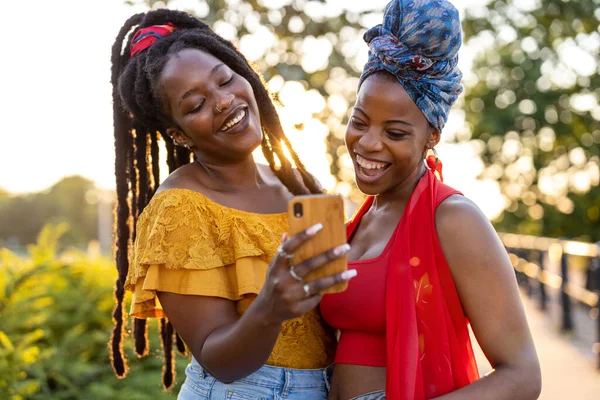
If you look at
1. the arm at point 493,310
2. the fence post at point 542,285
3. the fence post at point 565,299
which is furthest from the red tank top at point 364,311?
the fence post at point 542,285

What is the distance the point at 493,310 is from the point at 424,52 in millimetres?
820

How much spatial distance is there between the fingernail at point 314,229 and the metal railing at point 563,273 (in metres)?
6.84

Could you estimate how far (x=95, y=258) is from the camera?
7.98m

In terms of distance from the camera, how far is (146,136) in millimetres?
3035

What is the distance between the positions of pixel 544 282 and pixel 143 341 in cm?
1012

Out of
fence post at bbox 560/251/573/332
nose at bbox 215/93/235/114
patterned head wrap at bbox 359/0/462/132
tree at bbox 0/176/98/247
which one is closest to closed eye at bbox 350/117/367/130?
patterned head wrap at bbox 359/0/462/132

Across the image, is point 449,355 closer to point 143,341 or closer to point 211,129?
point 211,129

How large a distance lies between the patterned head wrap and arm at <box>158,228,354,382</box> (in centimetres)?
79

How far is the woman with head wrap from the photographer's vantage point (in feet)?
6.88

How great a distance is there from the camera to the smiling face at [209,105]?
2469 millimetres

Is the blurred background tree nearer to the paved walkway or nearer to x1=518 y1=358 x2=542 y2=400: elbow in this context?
the paved walkway

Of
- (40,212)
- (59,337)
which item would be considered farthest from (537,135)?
(40,212)

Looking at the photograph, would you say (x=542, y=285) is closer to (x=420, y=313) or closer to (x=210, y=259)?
(x=420, y=313)

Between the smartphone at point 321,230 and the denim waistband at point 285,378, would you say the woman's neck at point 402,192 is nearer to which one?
the denim waistband at point 285,378
